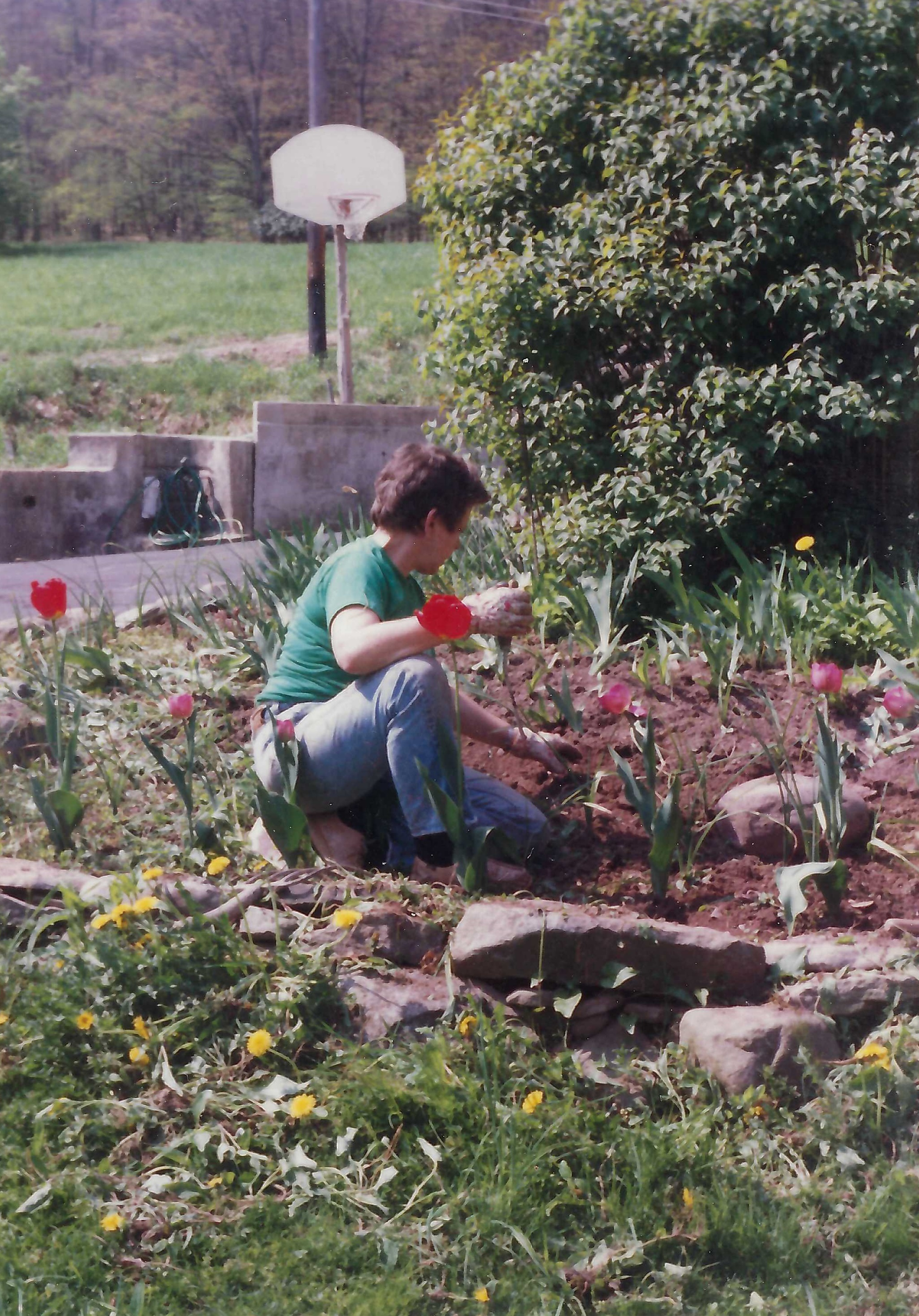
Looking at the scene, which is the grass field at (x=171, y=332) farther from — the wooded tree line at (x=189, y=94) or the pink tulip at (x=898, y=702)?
the pink tulip at (x=898, y=702)

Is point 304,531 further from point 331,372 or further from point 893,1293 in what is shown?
point 331,372

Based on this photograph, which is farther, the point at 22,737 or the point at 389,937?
the point at 22,737

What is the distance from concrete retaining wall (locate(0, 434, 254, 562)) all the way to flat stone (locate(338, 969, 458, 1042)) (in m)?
7.49

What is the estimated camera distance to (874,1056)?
6.73 ft

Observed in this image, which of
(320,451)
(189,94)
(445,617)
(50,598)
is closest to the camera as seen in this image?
(445,617)

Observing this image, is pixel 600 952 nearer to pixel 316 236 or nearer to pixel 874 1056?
pixel 874 1056

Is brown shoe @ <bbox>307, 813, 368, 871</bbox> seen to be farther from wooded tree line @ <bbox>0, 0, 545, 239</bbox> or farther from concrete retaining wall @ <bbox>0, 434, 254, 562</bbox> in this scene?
wooded tree line @ <bbox>0, 0, 545, 239</bbox>

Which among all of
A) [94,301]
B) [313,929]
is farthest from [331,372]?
[313,929]

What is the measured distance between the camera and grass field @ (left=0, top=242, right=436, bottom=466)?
11930mm

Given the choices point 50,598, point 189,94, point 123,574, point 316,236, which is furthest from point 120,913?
point 189,94

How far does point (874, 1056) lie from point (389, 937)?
889mm

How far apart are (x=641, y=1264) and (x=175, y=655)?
281cm

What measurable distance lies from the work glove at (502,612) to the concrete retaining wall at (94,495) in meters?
7.09

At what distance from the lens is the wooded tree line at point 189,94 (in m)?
10.9
